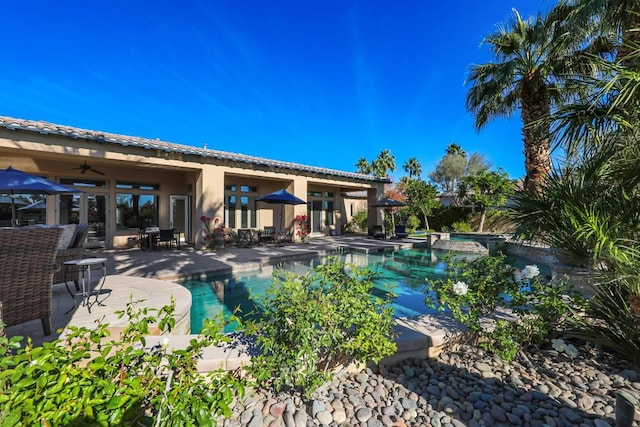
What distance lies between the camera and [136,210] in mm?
12867

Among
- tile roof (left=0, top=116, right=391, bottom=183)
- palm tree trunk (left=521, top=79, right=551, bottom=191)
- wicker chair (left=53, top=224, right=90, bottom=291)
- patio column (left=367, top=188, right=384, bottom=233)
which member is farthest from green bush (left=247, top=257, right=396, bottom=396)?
patio column (left=367, top=188, right=384, bottom=233)

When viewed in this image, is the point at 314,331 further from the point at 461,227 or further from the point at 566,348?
the point at 461,227

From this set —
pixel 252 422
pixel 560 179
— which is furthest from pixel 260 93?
pixel 252 422

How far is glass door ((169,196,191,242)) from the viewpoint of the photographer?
45.7 ft

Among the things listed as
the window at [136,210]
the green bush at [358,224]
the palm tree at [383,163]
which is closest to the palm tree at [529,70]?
the green bush at [358,224]

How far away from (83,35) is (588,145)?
1660cm

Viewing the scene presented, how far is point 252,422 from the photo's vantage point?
2199mm

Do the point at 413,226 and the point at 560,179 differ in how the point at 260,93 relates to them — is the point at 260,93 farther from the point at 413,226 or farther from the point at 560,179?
the point at 560,179

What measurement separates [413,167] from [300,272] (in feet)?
127

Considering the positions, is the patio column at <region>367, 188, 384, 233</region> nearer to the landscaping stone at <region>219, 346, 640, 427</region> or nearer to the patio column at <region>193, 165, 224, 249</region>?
the patio column at <region>193, 165, 224, 249</region>

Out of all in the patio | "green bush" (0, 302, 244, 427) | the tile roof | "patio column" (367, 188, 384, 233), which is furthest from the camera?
"patio column" (367, 188, 384, 233)

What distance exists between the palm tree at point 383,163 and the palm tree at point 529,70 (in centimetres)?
2862

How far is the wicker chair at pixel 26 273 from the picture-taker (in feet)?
9.45

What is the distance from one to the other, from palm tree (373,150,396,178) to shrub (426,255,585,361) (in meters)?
37.0
